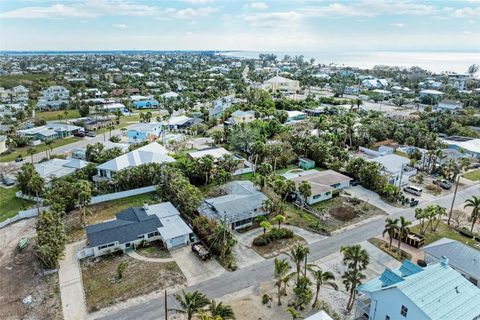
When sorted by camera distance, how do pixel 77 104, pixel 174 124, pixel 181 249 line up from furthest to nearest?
pixel 77 104 < pixel 174 124 < pixel 181 249

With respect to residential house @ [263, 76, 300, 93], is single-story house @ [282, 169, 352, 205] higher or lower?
lower

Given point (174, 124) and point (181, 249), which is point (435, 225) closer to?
point (181, 249)

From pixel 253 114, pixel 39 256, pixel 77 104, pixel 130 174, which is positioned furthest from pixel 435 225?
pixel 77 104

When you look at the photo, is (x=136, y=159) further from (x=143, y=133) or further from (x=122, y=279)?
(x=122, y=279)

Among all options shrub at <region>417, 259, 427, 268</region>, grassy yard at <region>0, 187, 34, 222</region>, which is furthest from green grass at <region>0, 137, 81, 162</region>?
shrub at <region>417, 259, 427, 268</region>

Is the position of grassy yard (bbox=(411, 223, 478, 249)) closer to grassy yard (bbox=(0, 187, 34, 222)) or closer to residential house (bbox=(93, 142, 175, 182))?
residential house (bbox=(93, 142, 175, 182))

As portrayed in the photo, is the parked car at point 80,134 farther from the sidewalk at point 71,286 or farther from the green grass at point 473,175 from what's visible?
the green grass at point 473,175
